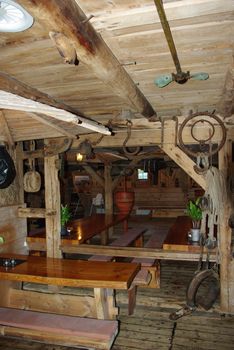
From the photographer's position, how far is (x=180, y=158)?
4.74 meters

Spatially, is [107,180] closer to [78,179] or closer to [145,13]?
[78,179]

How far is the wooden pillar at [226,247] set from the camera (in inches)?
175

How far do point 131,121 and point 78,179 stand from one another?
1013 centimetres

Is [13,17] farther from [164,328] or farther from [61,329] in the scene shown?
[164,328]

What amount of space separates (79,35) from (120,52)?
Result: 2.18ft

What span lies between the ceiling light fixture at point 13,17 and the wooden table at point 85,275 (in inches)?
108

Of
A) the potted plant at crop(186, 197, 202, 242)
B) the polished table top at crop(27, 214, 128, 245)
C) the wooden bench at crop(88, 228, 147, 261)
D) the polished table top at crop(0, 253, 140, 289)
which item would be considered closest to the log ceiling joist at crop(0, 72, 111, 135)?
the polished table top at crop(0, 253, 140, 289)

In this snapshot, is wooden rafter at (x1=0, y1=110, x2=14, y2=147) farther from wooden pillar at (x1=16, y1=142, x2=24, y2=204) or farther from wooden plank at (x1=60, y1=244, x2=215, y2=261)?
wooden plank at (x1=60, y1=244, x2=215, y2=261)

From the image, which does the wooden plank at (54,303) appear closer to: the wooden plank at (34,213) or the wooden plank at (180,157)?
the wooden plank at (34,213)

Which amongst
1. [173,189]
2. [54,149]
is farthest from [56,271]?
[173,189]

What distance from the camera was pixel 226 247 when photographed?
14.8ft

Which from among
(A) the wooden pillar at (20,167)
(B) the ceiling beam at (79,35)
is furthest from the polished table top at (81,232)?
(B) the ceiling beam at (79,35)

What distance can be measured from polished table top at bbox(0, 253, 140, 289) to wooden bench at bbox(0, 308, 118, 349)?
48 cm

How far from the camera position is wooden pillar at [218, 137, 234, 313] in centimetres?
445
